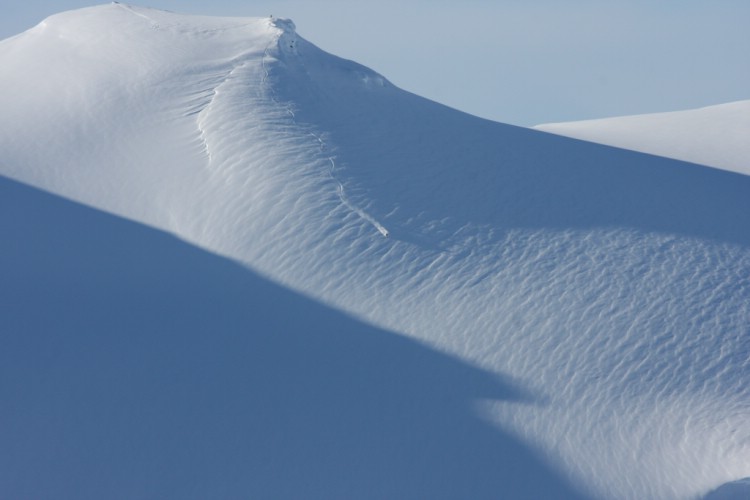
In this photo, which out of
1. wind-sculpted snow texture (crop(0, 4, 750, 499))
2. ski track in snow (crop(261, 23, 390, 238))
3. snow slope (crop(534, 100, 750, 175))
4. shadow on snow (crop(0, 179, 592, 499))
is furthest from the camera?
snow slope (crop(534, 100, 750, 175))

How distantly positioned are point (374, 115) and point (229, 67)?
2094mm

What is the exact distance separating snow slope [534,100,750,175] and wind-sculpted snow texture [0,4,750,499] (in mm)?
914

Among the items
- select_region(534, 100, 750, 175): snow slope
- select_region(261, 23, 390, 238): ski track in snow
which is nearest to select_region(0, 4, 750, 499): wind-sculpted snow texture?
select_region(261, 23, 390, 238): ski track in snow

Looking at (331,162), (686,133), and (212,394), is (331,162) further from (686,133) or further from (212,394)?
(686,133)

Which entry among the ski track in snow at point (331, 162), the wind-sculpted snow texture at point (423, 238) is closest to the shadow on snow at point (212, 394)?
the wind-sculpted snow texture at point (423, 238)

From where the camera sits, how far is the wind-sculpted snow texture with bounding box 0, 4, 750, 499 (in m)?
8.40

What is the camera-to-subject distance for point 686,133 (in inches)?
594

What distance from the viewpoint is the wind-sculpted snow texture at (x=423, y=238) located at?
8.40m

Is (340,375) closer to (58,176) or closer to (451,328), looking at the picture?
(451,328)

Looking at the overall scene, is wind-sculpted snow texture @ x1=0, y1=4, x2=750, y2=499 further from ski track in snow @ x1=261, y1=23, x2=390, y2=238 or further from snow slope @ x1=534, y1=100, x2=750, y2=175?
snow slope @ x1=534, y1=100, x2=750, y2=175

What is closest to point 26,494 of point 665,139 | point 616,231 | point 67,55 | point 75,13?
point 616,231

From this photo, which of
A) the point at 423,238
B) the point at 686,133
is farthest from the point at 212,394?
the point at 686,133

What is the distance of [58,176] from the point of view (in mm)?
11594

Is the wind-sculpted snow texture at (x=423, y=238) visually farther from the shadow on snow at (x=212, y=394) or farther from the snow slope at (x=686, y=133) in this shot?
the snow slope at (x=686, y=133)
